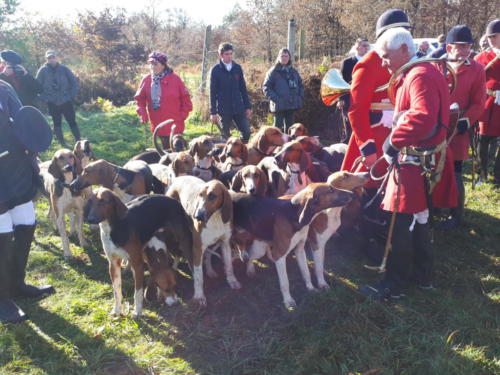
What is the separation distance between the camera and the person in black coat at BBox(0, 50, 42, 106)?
916 cm

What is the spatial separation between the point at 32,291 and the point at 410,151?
14.0 ft

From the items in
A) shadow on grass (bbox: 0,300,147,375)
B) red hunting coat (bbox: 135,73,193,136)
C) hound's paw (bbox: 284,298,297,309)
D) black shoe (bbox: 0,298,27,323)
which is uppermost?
red hunting coat (bbox: 135,73,193,136)

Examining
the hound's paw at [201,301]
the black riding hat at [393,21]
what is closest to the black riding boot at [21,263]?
the hound's paw at [201,301]

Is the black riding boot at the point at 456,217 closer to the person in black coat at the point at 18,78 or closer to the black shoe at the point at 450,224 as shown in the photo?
the black shoe at the point at 450,224

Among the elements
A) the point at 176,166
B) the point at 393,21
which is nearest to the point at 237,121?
the point at 176,166

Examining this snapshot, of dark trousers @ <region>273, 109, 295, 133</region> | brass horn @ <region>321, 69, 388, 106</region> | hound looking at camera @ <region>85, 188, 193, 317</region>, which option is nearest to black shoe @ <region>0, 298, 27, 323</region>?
→ hound looking at camera @ <region>85, 188, 193, 317</region>

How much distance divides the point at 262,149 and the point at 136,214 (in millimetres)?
2712

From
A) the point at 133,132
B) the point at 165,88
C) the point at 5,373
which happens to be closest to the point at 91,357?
the point at 5,373

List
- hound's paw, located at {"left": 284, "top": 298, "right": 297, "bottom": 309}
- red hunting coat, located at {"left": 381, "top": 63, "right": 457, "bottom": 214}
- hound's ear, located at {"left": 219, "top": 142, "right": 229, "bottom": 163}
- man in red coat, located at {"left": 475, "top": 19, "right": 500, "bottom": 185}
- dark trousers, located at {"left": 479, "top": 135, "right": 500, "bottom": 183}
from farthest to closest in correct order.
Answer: dark trousers, located at {"left": 479, "top": 135, "right": 500, "bottom": 183} < man in red coat, located at {"left": 475, "top": 19, "right": 500, "bottom": 185} < hound's ear, located at {"left": 219, "top": 142, "right": 229, "bottom": 163} < hound's paw, located at {"left": 284, "top": 298, "right": 297, "bottom": 309} < red hunting coat, located at {"left": 381, "top": 63, "right": 457, "bottom": 214}

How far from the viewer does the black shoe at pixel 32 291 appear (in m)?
4.46

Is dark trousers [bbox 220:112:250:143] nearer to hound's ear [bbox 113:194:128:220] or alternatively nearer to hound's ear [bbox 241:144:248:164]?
hound's ear [bbox 241:144:248:164]

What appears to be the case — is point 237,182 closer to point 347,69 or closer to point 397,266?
point 397,266

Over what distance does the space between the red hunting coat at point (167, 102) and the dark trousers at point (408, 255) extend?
5033 mm

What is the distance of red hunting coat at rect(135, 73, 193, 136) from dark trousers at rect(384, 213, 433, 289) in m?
5.03
